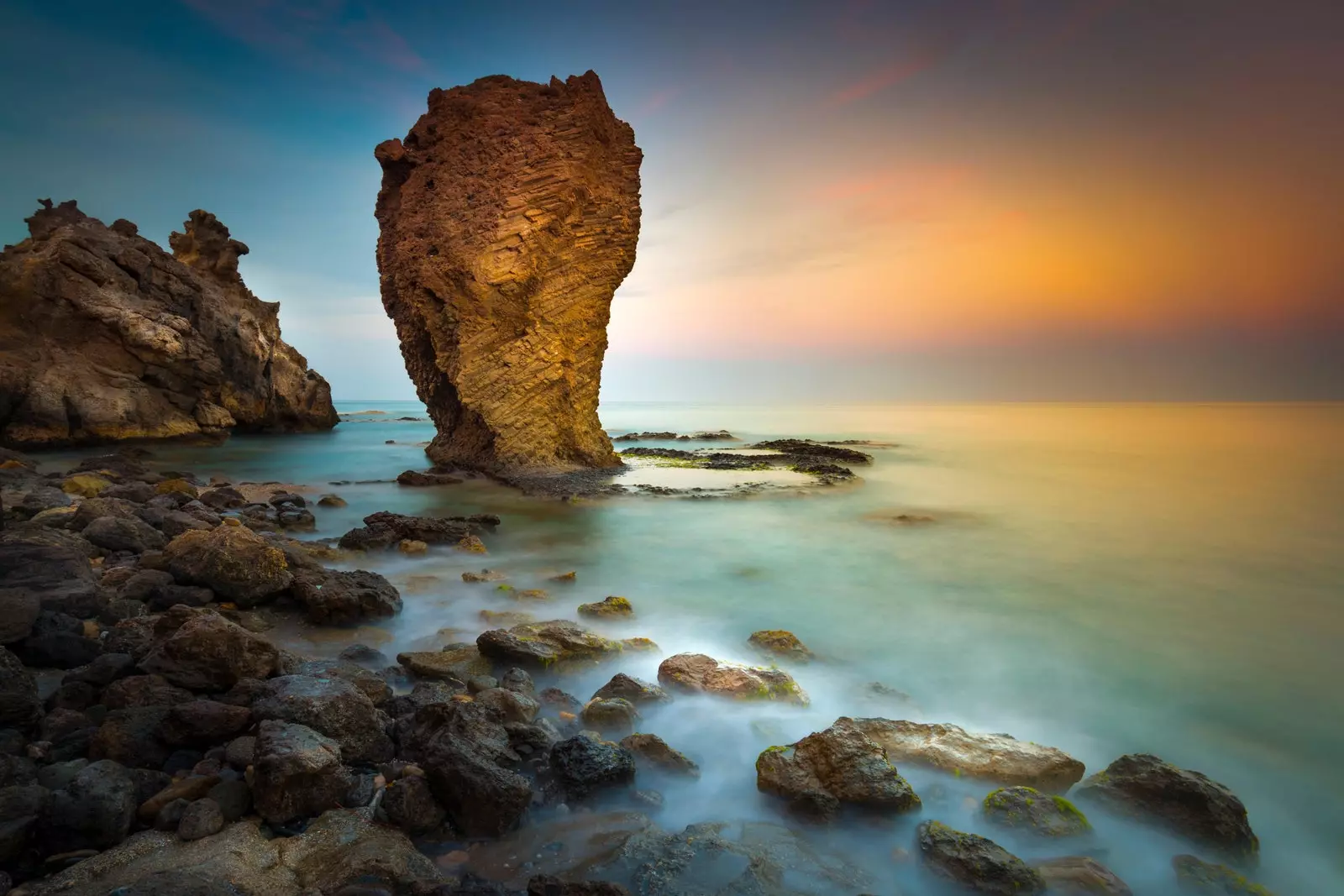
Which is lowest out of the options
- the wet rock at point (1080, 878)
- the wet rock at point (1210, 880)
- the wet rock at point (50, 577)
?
the wet rock at point (1210, 880)

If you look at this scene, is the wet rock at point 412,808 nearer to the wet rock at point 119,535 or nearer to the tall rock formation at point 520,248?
the wet rock at point 119,535

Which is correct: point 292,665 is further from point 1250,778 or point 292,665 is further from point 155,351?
point 155,351

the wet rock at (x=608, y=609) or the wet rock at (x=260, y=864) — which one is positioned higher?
the wet rock at (x=260, y=864)

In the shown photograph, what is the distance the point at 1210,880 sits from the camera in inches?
117

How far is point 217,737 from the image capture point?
3.14 metres

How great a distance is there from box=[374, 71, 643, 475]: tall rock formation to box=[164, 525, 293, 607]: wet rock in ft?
36.5

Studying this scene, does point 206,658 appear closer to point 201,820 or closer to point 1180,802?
point 201,820

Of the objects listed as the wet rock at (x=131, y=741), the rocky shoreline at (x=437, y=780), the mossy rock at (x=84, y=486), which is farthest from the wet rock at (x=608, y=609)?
the mossy rock at (x=84, y=486)

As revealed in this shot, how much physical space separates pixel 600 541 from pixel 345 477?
12.0 metres

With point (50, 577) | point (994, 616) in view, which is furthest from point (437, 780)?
point (994, 616)

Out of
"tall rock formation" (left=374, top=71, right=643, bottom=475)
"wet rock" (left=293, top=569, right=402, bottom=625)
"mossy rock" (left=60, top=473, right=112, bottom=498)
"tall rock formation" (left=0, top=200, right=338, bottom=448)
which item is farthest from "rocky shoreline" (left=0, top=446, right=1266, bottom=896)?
"tall rock formation" (left=0, top=200, right=338, bottom=448)

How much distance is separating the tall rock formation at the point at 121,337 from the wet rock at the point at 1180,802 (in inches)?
1155

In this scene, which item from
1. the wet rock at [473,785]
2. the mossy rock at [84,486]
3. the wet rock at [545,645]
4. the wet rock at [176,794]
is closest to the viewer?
the wet rock at [176,794]

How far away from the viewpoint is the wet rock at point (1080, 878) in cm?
282
